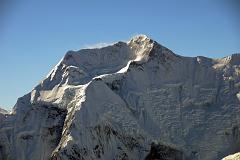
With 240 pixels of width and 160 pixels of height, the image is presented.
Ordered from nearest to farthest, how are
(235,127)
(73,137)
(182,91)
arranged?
(73,137)
(235,127)
(182,91)

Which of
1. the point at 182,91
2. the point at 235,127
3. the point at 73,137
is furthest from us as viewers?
the point at 182,91

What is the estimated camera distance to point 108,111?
425 feet

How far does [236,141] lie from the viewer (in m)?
129

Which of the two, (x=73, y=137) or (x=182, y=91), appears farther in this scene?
(x=182, y=91)

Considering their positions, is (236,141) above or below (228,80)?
below

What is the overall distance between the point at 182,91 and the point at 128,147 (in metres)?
21.1

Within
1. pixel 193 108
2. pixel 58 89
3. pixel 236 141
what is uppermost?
pixel 58 89

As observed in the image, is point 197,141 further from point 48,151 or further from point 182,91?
point 48,151

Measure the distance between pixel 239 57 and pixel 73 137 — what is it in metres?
44.7

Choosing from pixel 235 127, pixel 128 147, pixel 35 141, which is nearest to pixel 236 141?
pixel 235 127

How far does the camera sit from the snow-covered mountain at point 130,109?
125 meters

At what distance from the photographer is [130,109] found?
133000mm

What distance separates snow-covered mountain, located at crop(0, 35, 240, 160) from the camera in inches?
4926

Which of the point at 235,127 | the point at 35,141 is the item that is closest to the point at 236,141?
the point at 235,127
